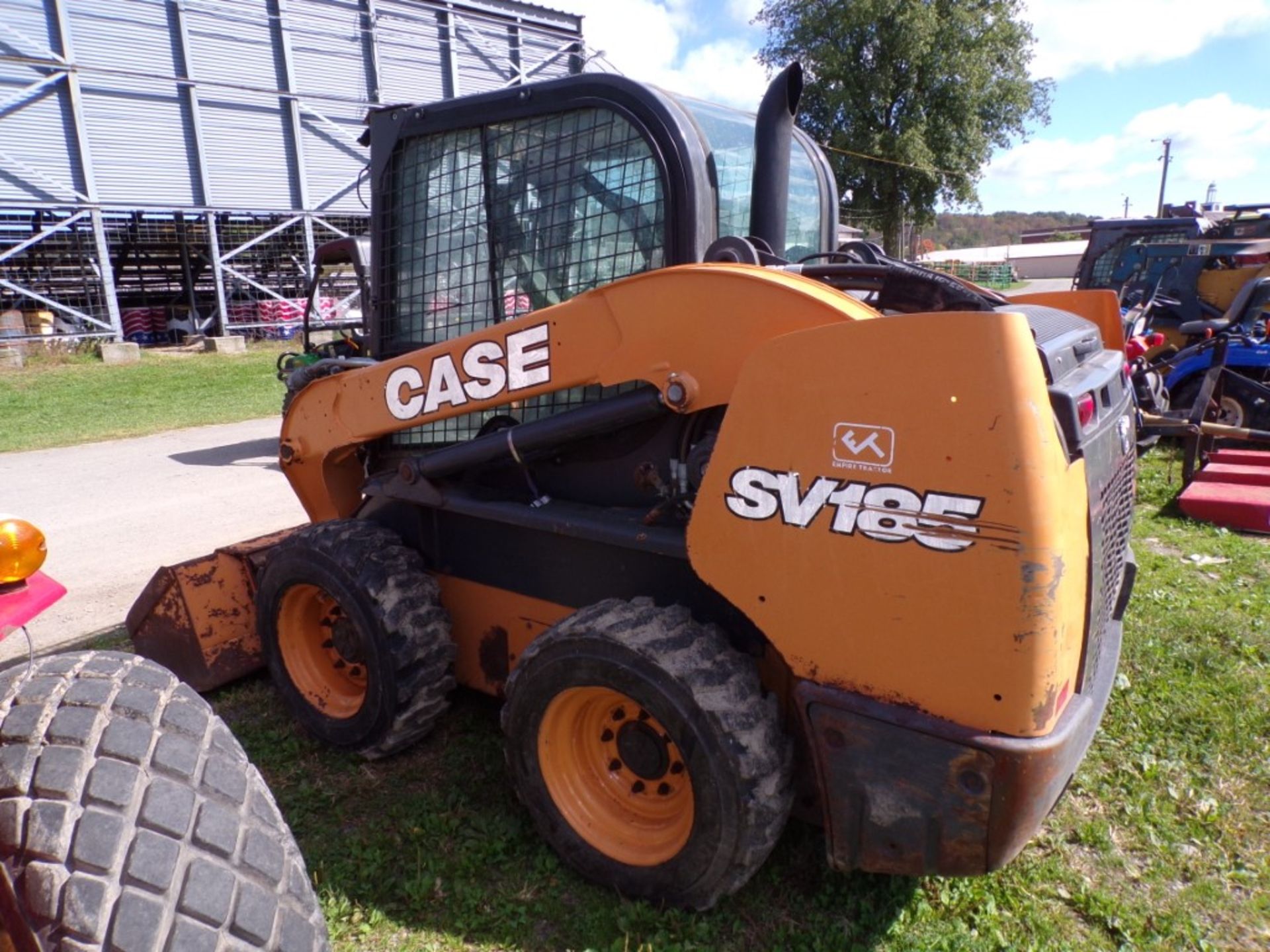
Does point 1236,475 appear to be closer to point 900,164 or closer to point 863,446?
point 863,446

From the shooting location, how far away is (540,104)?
301 cm

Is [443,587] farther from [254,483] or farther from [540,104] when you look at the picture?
[254,483]

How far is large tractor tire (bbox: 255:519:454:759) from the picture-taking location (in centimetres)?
313

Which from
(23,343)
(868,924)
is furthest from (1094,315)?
(23,343)

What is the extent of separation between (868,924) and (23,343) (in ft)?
60.9

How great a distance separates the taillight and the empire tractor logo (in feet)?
1.45

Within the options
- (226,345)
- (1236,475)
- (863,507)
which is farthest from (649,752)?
(226,345)

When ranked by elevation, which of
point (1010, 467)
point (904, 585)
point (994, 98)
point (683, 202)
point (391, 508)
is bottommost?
point (391, 508)

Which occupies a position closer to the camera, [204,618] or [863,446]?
[863,446]

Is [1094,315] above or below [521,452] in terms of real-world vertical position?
above

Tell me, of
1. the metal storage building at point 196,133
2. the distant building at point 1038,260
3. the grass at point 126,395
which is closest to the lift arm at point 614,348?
the grass at point 126,395

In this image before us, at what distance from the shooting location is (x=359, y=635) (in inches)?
125

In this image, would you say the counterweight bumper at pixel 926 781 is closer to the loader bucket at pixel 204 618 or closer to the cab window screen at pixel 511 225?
the cab window screen at pixel 511 225

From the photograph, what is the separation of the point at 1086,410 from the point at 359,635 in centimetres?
238
